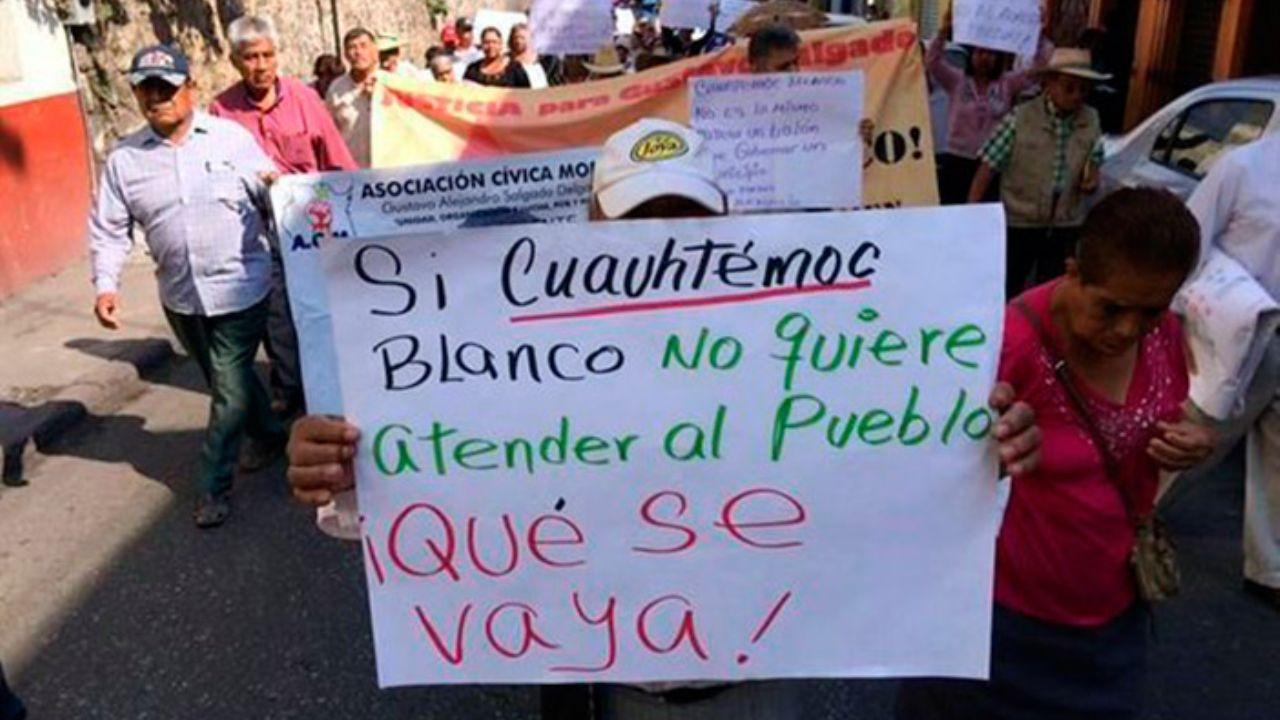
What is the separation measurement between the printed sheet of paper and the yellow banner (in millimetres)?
1484

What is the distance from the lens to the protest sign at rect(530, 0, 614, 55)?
7.76 m

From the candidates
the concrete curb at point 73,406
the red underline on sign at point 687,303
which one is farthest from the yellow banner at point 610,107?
the red underline on sign at point 687,303

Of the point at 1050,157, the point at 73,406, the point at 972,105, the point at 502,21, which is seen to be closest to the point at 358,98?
the point at 73,406

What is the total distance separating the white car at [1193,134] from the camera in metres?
5.78

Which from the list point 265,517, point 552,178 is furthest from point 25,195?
point 552,178

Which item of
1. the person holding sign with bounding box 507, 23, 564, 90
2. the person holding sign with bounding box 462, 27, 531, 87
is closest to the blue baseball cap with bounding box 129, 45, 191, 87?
the person holding sign with bounding box 462, 27, 531, 87

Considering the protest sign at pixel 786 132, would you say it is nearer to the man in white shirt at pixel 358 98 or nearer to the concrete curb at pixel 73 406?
the man in white shirt at pixel 358 98

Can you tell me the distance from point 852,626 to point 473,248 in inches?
30.3

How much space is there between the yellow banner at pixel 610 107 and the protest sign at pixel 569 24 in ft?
8.03

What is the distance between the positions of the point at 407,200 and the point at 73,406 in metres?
3.20

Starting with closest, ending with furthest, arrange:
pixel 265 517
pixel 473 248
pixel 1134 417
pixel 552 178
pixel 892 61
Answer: pixel 473 248
pixel 1134 417
pixel 552 178
pixel 265 517
pixel 892 61

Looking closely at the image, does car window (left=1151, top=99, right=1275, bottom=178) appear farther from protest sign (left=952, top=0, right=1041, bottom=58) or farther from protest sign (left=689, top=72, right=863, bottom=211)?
protest sign (left=689, top=72, right=863, bottom=211)

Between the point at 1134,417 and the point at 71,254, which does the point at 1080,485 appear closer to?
the point at 1134,417

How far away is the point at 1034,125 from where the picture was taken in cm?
565
